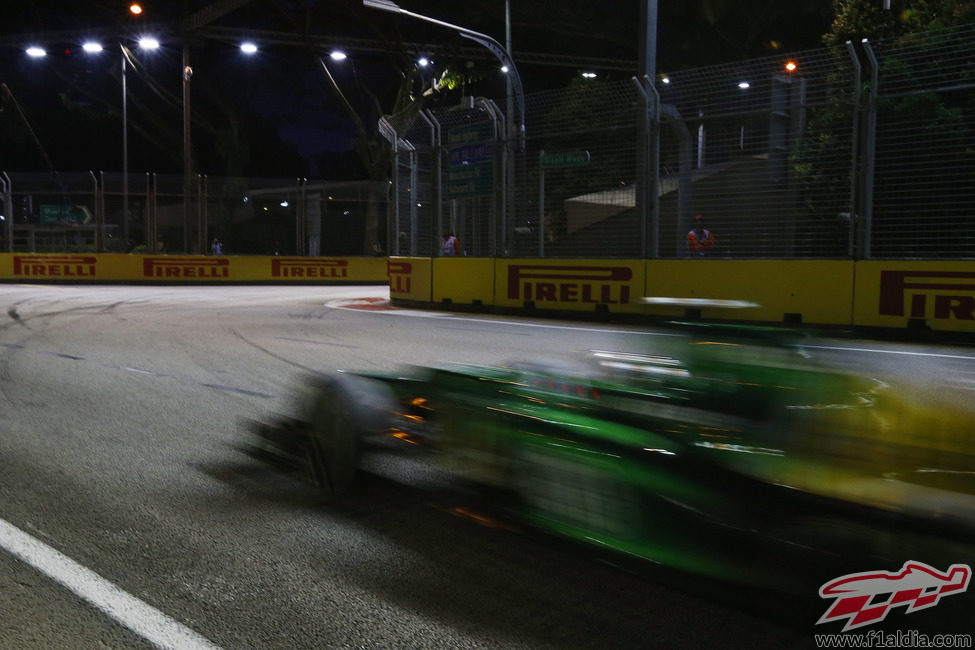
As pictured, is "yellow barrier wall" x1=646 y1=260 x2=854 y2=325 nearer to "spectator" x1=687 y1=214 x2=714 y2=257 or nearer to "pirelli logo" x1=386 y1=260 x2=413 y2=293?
"spectator" x1=687 y1=214 x2=714 y2=257

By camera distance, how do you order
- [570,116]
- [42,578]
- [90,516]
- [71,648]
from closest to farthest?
[71,648]
[42,578]
[90,516]
[570,116]

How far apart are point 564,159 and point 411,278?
15.7ft

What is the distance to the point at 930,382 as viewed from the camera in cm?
730

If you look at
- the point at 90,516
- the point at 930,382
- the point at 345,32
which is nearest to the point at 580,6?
the point at 345,32

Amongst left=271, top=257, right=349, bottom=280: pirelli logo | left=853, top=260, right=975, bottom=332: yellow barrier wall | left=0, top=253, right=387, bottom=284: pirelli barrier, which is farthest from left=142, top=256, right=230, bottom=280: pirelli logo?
left=853, top=260, right=975, bottom=332: yellow barrier wall

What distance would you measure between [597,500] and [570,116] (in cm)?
1290

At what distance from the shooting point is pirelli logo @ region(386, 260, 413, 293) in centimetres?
1769

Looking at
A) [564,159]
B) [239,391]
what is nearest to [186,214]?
[564,159]

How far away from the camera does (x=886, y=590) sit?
2.43 metres

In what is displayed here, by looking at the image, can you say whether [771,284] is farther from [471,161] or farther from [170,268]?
[170,268]

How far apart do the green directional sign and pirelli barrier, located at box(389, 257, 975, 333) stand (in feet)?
5.26

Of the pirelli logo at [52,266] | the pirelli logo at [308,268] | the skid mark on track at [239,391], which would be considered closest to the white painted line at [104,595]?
the skid mark on track at [239,391]

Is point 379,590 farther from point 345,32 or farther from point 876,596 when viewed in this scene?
point 345,32

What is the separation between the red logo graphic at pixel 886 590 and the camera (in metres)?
2.37
